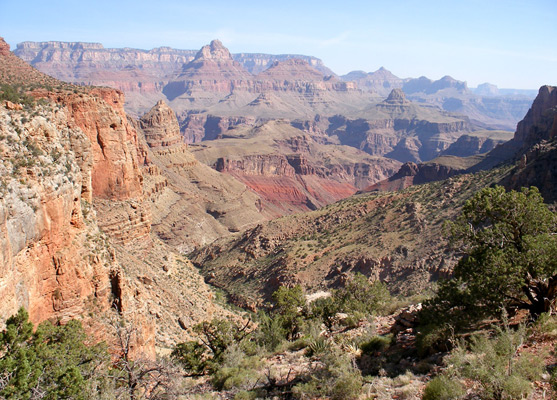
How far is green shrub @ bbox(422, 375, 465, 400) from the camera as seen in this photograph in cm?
1205

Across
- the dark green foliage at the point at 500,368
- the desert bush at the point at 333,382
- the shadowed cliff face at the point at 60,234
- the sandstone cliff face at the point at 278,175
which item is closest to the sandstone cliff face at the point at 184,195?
the sandstone cliff face at the point at 278,175

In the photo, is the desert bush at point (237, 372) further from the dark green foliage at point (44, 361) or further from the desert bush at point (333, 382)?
the dark green foliage at point (44, 361)

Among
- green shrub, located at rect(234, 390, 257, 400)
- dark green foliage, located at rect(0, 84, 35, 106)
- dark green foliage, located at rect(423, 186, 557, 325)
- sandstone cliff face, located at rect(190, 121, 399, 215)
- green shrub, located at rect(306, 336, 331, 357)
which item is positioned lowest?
sandstone cliff face, located at rect(190, 121, 399, 215)

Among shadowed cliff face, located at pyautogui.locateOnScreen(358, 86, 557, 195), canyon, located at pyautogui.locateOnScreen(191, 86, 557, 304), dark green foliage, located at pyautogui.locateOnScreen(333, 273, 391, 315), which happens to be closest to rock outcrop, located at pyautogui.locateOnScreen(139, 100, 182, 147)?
canyon, located at pyautogui.locateOnScreen(191, 86, 557, 304)

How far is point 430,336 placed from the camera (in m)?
16.2

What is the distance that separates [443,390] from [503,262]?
5444 mm

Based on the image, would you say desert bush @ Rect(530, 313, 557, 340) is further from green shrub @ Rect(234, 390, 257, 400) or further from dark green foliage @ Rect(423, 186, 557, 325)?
green shrub @ Rect(234, 390, 257, 400)

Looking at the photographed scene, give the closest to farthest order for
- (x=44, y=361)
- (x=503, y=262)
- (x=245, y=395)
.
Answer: (x=503, y=262) < (x=44, y=361) < (x=245, y=395)

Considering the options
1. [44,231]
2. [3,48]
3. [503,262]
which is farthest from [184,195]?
[503,262]

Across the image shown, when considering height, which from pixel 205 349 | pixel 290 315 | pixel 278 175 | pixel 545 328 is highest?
pixel 545 328

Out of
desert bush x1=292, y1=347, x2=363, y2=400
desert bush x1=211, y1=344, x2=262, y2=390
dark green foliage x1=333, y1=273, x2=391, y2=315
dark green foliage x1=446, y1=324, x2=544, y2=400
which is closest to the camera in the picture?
dark green foliage x1=446, y1=324, x2=544, y2=400

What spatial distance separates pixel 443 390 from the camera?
39.8 feet

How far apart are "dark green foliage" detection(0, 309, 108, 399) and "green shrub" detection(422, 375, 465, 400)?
11.2 m

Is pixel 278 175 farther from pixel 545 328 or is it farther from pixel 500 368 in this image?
pixel 500 368
